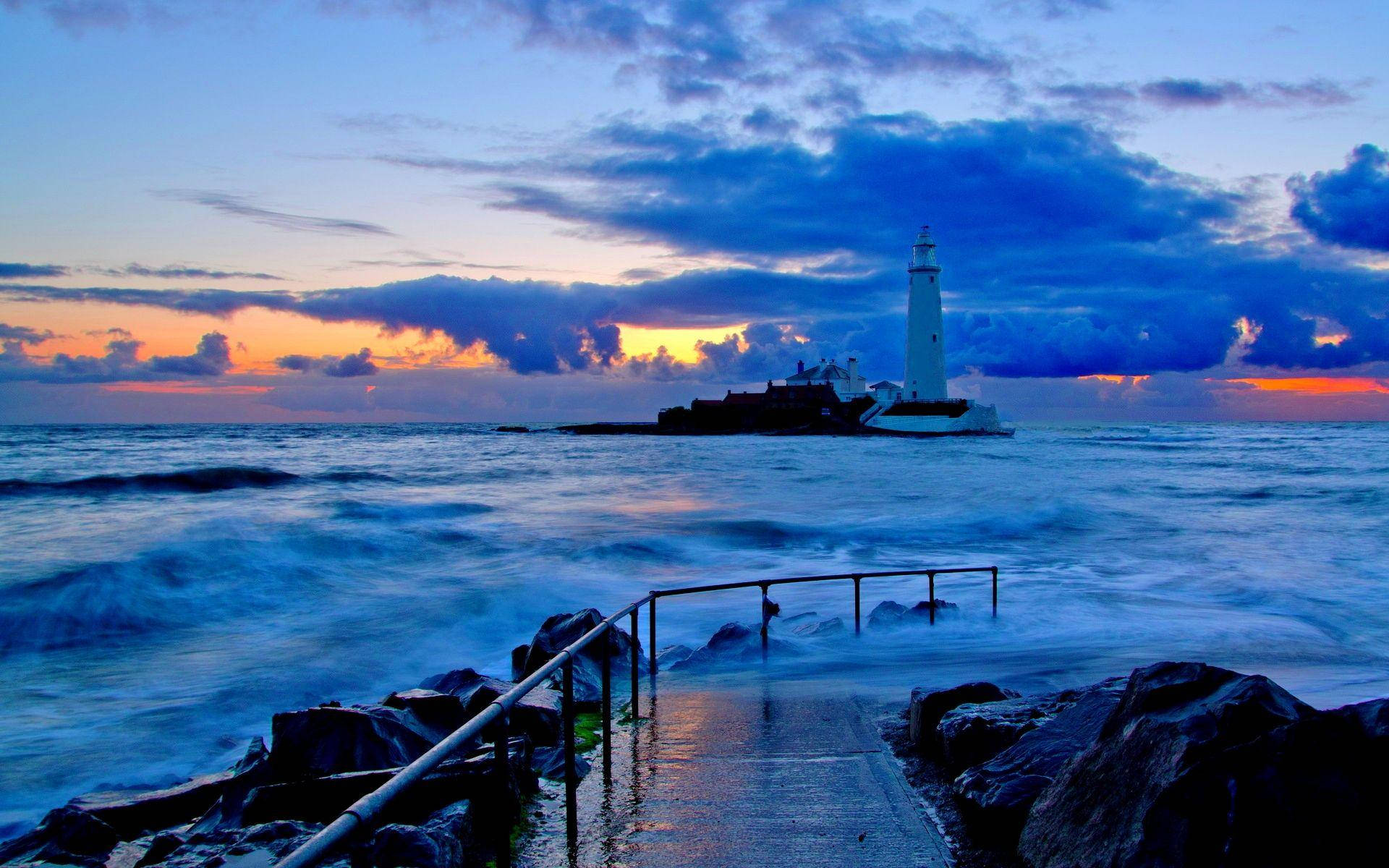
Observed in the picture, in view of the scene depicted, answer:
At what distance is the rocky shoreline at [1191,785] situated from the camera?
2.13m

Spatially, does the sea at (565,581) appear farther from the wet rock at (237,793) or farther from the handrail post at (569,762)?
the handrail post at (569,762)

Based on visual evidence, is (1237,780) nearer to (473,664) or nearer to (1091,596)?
(473,664)

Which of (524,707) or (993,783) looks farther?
(524,707)

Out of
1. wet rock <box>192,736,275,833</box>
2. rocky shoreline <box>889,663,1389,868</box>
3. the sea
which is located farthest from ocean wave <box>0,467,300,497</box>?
rocky shoreline <box>889,663,1389,868</box>

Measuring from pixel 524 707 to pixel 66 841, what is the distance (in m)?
2.14

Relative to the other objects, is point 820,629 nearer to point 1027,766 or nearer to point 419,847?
point 1027,766

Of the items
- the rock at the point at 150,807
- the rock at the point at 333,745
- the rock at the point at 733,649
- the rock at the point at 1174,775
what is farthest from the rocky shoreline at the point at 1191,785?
the rock at the point at 733,649

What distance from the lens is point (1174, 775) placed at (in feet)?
7.43

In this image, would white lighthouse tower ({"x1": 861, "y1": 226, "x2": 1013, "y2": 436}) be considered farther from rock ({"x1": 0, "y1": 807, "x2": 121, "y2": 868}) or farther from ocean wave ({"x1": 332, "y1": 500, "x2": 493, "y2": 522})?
rock ({"x1": 0, "y1": 807, "x2": 121, "y2": 868})

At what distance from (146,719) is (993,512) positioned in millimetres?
19456

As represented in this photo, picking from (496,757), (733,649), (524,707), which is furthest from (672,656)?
(496,757)

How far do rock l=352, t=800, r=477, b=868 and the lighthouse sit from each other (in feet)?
198

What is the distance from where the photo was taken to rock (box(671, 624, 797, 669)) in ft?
22.5

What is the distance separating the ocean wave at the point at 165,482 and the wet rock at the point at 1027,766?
2980 centimetres
